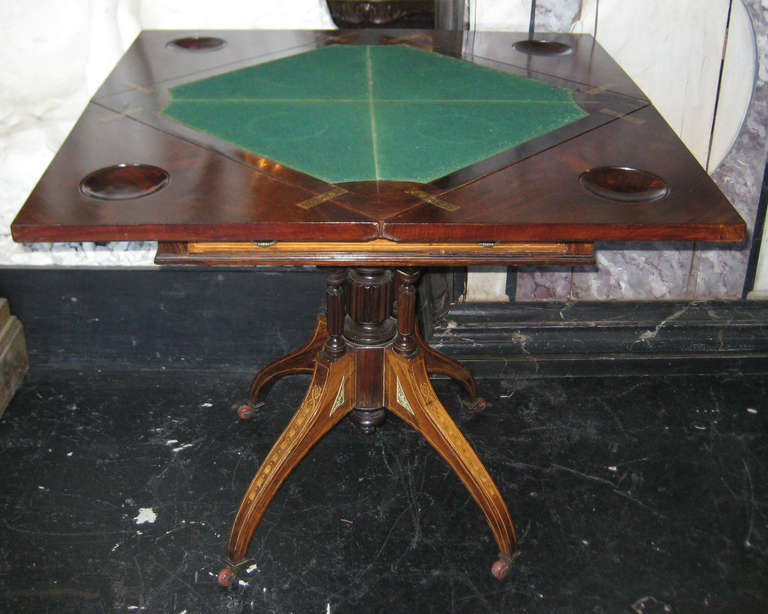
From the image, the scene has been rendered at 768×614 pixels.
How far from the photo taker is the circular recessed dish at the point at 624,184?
1383mm

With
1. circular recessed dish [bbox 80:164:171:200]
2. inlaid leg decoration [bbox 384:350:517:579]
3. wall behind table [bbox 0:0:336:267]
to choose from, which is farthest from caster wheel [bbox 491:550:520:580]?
wall behind table [bbox 0:0:336:267]

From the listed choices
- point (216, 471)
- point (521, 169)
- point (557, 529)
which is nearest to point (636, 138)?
point (521, 169)

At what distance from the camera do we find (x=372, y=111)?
1714 mm

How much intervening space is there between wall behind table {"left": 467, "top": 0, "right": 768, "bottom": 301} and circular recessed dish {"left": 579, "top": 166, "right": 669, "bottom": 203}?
0.81 m

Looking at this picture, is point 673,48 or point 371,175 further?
point 673,48

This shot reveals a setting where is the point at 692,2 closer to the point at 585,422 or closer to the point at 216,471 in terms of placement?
the point at 585,422

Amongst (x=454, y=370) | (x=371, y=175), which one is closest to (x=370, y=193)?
(x=371, y=175)

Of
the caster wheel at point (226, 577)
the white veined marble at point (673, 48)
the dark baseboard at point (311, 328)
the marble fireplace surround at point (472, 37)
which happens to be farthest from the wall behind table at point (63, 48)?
the caster wheel at point (226, 577)

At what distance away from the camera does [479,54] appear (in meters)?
2.07

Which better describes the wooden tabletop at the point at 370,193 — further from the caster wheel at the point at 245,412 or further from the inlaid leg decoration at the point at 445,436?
the caster wheel at the point at 245,412

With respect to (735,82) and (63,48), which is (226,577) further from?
(735,82)

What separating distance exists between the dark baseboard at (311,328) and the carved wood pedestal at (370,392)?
53 cm

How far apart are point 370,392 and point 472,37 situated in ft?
3.17

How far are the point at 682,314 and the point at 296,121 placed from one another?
4.79 feet
